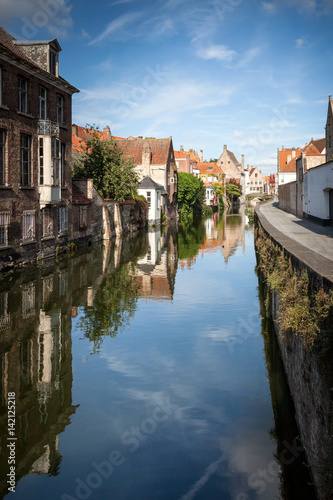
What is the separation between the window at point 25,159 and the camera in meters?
20.3

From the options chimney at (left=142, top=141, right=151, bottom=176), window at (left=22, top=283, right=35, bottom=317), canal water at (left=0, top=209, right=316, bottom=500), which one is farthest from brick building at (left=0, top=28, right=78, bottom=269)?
chimney at (left=142, top=141, right=151, bottom=176)

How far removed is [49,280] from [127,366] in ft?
29.3

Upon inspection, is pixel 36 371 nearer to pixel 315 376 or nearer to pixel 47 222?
pixel 315 376

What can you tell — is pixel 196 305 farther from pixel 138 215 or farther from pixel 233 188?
pixel 233 188

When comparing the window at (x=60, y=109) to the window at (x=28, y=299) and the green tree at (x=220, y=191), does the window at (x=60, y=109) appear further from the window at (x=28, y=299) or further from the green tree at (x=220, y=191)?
Answer: the green tree at (x=220, y=191)

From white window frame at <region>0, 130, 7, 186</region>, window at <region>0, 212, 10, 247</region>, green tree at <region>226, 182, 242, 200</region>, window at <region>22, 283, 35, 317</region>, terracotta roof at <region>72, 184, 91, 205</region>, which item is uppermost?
green tree at <region>226, 182, 242, 200</region>

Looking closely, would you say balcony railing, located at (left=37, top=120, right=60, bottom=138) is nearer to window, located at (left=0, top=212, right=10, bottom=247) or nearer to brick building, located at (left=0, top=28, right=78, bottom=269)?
brick building, located at (left=0, top=28, right=78, bottom=269)

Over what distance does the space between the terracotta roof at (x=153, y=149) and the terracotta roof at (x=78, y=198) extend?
2779 cm

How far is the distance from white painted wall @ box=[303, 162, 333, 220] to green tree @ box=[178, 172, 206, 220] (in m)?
33.7

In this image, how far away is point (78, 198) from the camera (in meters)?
28.0

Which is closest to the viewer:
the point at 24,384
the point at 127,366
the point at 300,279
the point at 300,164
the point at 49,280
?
the point at 300,279

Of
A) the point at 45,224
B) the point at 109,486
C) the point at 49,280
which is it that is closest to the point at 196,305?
the point at 49,280

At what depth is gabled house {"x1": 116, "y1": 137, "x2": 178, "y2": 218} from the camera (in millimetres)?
55750

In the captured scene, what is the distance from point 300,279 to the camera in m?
6.91
